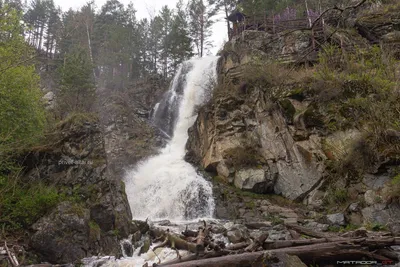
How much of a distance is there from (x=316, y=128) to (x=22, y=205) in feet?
41.0

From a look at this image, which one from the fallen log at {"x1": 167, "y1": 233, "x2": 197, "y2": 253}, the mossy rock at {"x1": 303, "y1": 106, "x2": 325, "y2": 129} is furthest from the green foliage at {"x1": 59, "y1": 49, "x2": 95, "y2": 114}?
the fallen log at {"x1": 167, "y1": 233, "x2": 197, "y2": 253}

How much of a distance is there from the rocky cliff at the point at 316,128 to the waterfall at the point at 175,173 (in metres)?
1.90

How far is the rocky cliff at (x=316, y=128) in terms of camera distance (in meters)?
10.3

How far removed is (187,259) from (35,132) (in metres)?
9.84

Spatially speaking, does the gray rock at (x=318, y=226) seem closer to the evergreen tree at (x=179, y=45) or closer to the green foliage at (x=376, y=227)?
the green foliage at (x=376, y=227)

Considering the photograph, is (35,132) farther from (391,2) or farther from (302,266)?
(391,2)

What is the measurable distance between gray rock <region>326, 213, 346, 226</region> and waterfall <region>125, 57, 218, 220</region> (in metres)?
6.10

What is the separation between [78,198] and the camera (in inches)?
402

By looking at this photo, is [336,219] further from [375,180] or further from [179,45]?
[179,45]

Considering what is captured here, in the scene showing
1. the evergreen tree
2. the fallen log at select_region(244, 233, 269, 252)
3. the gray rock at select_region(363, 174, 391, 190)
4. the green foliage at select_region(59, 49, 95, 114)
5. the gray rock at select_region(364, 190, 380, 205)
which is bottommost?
the gray rock at select_region(364, 190, 380, 205)

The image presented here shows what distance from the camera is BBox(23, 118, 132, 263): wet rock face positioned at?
26.9 feet

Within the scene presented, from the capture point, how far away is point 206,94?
2558 cm

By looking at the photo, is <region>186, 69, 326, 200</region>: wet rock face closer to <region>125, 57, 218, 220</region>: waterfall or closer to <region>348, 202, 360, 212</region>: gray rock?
<region>125, 57, 218, 220</region>: waterfall

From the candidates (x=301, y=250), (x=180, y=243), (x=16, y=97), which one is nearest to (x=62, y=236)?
(x=180, y=243)
